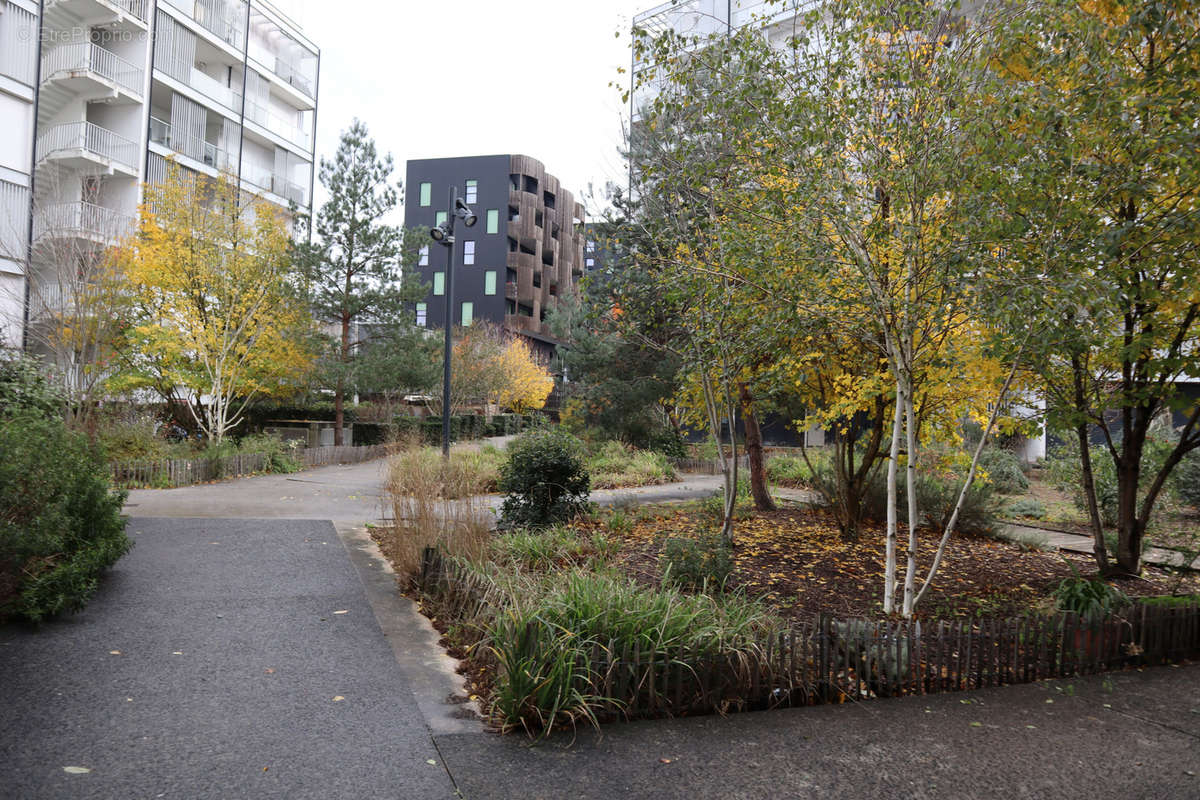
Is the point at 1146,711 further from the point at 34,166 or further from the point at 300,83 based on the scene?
the point at 300,83

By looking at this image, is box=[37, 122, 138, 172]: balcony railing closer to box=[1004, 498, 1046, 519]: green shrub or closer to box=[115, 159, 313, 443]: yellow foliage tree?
box=[115, 159, 313, 443]: yellow foliage tree

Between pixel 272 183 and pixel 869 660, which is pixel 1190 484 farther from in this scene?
pixel 272 183

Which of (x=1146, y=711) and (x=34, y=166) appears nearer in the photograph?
(x=1146, y=711)

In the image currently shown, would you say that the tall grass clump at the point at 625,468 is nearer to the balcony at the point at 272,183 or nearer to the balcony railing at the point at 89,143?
the balcony railing at the point at 89,143

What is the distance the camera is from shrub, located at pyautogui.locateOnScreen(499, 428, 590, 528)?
9.05 meters

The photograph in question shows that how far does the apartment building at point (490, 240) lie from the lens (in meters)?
51.7

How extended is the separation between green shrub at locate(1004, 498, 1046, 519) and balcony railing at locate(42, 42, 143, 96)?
90.4ft

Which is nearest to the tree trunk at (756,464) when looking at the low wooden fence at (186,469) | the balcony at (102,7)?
the low wooden fence at (186,469)

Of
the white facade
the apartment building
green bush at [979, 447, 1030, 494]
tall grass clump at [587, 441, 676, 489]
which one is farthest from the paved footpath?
the apartment building

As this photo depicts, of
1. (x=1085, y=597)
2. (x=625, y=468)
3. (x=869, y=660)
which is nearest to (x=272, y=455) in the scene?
(x=625, y=468)

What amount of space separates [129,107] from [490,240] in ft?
96.4

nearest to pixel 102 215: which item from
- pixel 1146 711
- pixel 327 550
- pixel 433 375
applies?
pixel 433 375

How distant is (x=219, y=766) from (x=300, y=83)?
35301 millimetres

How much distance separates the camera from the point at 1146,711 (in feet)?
15.3
